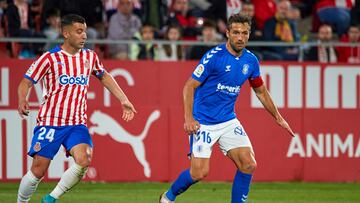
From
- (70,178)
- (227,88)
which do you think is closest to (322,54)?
(227,88)

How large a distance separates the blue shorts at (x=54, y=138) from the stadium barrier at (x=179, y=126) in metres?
4.71

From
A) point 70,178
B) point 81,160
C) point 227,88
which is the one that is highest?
point 227,88

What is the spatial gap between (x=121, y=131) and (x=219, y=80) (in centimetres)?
529

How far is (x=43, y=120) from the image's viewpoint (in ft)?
36.1

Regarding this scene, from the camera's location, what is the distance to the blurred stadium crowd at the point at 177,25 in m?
16.5

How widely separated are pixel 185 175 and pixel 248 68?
140cm

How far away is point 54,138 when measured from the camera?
10938mm

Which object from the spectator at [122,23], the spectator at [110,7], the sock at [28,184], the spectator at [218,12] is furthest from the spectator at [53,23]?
the sock at [28,184]

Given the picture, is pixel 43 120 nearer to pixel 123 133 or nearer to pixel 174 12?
pixel 123 133

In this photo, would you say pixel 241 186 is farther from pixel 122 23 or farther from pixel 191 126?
pixel 122 23

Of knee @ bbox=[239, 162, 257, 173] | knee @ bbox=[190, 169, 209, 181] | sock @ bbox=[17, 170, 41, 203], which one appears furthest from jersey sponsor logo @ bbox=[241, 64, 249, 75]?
sock @ bbox=[17, 170, 41, 203]

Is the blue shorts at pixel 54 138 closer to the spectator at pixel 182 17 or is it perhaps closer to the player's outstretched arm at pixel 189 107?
the player's outstretched arm at pixel 189 107

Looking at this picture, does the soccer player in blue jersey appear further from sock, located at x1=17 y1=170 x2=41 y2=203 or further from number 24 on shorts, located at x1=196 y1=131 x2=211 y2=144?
sock, located at x1=17 y1=170 x2=41 y2=203

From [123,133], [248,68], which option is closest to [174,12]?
[123,133]
